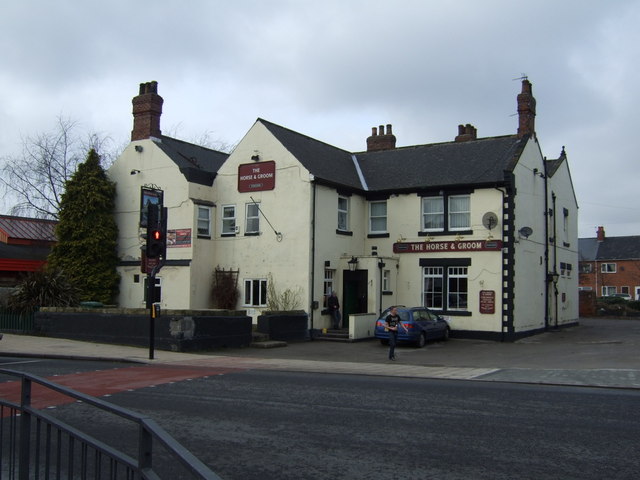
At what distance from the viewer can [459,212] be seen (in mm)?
27516

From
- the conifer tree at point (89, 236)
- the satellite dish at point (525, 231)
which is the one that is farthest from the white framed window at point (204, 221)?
the satellite dish at point (525, 231)

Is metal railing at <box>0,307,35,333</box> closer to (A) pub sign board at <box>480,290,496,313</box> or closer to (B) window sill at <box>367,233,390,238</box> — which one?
(B) window sill at <box>367,233,390,238</box>

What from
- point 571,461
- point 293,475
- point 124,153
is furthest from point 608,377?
point 124,153

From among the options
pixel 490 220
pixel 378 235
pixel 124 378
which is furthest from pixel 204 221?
pixel 124 378

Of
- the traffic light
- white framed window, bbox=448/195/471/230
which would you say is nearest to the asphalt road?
the traffic light

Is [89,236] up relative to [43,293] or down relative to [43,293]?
up

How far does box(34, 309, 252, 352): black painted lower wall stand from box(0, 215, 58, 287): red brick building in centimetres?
1145

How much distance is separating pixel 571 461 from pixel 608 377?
851 cm

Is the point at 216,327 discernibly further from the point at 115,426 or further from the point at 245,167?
the point at 115,426

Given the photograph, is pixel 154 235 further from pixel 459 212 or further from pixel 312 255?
pixel 459 212

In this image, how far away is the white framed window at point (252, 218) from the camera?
28.2 m

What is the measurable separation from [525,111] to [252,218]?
44.2 ft

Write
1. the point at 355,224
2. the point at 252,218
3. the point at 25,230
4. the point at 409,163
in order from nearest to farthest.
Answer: the point at 252,218, the point at 355,224, the point at 409,163, the point at 25,230

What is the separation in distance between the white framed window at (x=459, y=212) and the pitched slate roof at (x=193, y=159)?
11064 millimetres
